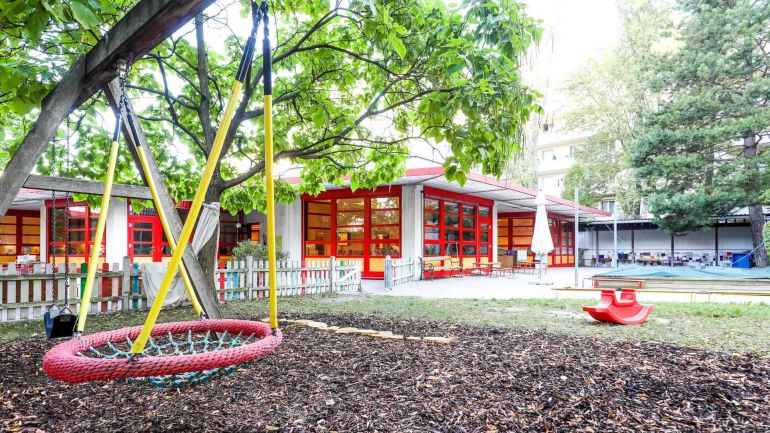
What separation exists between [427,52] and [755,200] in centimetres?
2008

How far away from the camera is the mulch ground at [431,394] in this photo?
117 inches

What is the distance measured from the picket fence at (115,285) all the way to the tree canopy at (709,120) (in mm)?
17437

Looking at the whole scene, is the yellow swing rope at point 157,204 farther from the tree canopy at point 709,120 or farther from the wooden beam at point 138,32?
the tree canopy at point 709,120

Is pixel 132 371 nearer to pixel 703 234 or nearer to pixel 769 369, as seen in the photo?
pixel 769 369

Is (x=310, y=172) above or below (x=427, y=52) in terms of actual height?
below

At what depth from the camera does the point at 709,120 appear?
840 inches

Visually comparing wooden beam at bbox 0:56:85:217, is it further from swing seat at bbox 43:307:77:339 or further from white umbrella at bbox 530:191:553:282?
white umbrella at bbox 530:191:553:282

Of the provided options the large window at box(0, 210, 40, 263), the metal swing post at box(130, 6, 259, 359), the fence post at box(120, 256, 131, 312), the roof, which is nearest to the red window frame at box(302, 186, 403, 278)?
the roof

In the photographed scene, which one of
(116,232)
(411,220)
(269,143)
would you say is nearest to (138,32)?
(269,143)

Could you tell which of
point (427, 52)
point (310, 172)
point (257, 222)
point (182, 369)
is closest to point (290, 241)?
point (257, 222)

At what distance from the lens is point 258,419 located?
3068 mm

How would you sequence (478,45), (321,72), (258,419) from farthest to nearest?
(321,72)
(478,45)
(258,419)

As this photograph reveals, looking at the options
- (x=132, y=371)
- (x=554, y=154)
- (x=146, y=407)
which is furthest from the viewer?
(x=554, y=154)

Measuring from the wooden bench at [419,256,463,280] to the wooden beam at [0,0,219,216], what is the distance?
1314 centimetres
